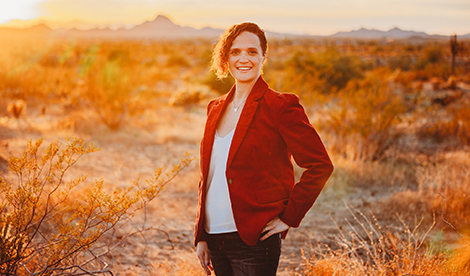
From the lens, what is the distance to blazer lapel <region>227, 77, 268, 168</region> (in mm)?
1877

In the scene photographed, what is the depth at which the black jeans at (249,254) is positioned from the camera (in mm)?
1873

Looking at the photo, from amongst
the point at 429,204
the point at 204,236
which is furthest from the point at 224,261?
the point at 429,204

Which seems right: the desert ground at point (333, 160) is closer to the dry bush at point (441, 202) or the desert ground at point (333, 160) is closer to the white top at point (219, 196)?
the dry bush at point (441, 202)

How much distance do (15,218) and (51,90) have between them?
9.80m

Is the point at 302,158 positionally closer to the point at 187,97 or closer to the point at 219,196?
the point at 219,196

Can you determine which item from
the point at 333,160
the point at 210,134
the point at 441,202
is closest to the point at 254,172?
the point at 210,134

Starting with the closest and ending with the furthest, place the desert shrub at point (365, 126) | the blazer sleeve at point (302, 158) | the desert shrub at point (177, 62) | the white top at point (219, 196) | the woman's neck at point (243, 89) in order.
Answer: the blazer sleeve at point (302, 158)
the white top at point (219, 196)
the woman's neck at point (243, 89)
the desert shrub at point (365, 126)
the desert shrub at point (177, 62)

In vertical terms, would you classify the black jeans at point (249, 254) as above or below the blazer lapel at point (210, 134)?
below

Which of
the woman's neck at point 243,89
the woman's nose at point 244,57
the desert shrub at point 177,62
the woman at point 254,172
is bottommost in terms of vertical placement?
the woman at point 254,172

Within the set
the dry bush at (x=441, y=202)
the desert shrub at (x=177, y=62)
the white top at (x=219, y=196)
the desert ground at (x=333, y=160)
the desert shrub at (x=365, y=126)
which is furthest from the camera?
the desert shrub at (x=177, y=62)

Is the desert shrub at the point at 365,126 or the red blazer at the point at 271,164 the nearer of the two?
the red blazer at the point at 271,164

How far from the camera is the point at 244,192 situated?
1861mm

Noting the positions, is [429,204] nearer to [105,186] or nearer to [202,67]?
[105,186]

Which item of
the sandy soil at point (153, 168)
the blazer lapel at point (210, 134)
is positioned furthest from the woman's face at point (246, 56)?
the sandy soil at point (153, 168)
